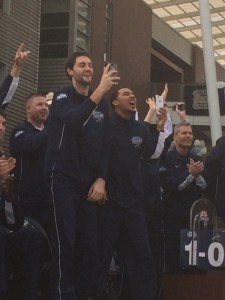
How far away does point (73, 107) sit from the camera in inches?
257

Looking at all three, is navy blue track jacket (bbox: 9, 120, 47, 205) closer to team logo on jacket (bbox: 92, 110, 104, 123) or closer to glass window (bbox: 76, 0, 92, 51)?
team logo on jacket (bbox: 92, 110, 104, 123)

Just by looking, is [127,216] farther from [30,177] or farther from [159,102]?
[159,102]

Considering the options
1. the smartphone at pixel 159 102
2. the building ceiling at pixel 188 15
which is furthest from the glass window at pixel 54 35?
the smartphone at pixel 159 102

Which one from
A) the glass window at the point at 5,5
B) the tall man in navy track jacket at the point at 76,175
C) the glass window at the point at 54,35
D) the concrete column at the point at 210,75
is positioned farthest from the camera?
the glass window at the point at 54,35

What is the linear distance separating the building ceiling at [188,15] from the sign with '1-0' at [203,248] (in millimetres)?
33309

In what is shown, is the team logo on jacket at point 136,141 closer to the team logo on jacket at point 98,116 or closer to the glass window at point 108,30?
the team logo on jacket at point 98,116

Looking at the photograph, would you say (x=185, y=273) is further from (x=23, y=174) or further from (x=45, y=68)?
(x=45, y=68)

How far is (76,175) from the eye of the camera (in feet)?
21.1

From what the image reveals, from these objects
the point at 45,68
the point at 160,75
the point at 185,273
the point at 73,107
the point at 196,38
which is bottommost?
the point at 185,273

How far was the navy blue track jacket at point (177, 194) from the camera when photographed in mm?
8281

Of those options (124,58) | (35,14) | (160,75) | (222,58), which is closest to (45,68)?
(35,14)

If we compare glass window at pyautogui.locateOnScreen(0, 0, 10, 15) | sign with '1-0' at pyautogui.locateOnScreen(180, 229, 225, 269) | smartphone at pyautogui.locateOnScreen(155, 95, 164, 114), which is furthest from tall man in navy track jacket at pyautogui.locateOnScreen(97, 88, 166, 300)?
glass window at pyautogui.locateOnScreen(0, 0, 10, 15)

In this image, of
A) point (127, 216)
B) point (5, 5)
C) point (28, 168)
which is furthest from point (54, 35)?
point (127, 216)

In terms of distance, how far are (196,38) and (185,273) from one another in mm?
39570
